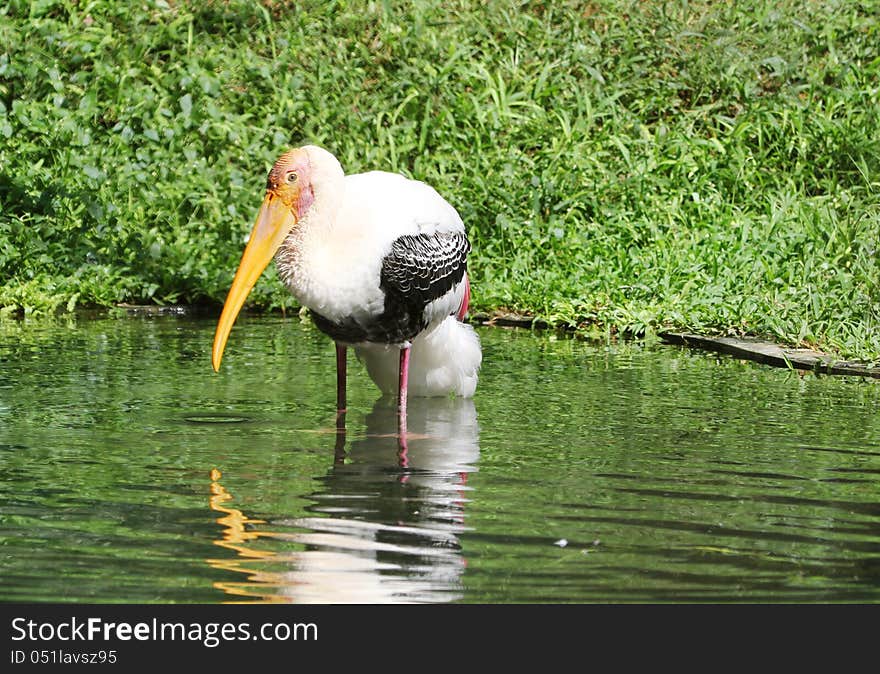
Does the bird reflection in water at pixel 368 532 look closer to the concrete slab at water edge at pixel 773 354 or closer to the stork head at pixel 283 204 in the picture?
the stork head at pixel 283 204

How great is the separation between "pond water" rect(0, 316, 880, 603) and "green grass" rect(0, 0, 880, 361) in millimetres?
1654

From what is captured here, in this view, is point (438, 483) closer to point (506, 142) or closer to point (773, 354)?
point (773, 354)

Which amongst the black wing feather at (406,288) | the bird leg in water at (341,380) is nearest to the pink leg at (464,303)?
the black wing feather at (406,288)

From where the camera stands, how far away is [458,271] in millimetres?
6754

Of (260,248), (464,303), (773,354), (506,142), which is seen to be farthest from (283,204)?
(506,142)

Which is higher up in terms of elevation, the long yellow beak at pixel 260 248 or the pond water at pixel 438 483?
the long yellow beak at pixel 260 248

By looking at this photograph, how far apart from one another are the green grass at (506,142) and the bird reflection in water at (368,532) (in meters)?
3.43

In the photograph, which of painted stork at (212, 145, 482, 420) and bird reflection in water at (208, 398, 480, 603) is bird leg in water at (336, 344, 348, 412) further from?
bird reflection in water at (208, 398, 480, 603)

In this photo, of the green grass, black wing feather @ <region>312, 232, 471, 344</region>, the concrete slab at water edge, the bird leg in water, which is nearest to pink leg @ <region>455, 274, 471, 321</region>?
black wing feather @ <region>312, 232, 471, 344</region>

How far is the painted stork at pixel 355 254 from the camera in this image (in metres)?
6.03

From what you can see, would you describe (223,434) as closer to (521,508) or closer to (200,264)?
(521,508)

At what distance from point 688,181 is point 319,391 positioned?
4800 millimetres

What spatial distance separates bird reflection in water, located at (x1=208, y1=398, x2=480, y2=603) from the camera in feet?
13.1
